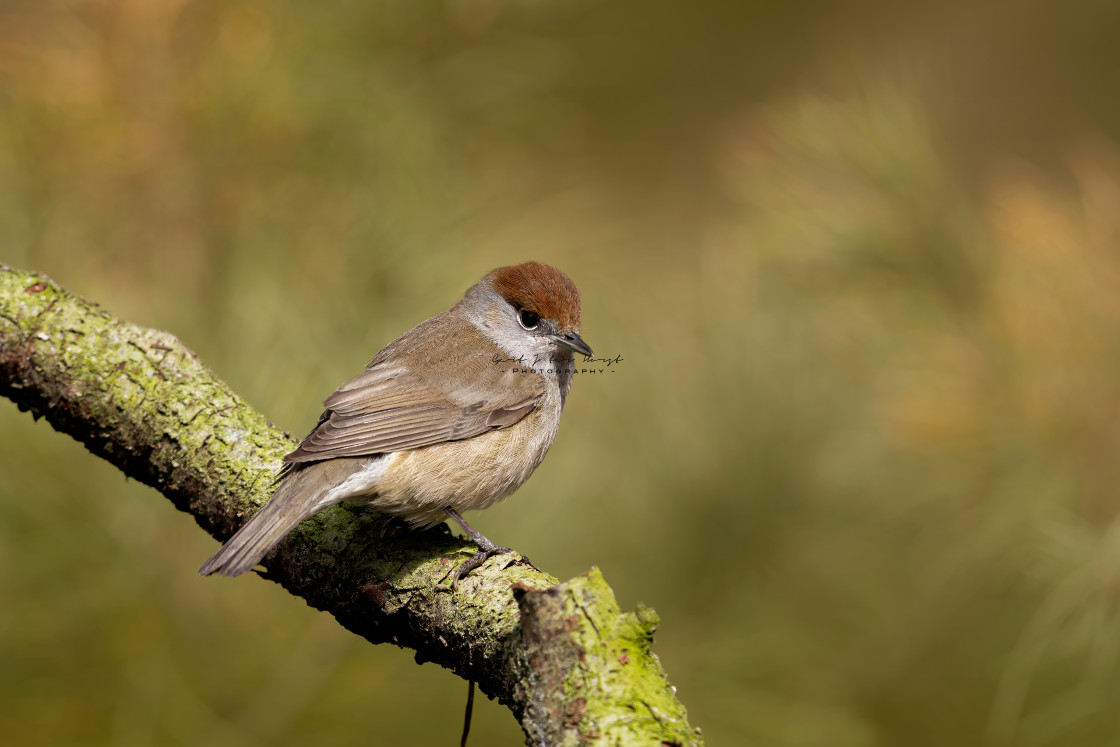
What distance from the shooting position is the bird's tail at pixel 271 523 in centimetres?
217

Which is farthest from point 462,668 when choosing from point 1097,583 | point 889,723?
point 889,723

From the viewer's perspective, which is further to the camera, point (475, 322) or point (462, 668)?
point (475, 322)

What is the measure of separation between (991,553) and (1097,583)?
0.40 meters

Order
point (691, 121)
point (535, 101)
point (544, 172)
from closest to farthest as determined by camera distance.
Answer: point (535, 101)
point (544, 172)
point (691, 121)

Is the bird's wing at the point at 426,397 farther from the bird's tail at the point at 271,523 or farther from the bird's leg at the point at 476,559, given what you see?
the bird's leg at the point at 476,559

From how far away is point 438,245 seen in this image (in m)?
3.40

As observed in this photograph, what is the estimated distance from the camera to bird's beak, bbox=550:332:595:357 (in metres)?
3.32

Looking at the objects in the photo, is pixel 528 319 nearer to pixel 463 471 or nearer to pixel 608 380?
pixel 608 380

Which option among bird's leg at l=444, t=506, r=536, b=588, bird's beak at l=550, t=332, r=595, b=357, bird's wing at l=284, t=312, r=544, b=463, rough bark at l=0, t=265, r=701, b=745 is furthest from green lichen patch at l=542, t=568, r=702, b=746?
bird's beak at l=550, t=332, r=595, b=357

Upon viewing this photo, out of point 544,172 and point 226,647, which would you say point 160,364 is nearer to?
point 226,647

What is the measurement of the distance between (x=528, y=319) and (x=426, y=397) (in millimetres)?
625

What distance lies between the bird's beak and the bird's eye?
0.09 meters

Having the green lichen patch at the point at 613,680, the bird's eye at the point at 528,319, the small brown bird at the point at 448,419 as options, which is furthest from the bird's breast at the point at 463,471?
the green lichen patch at the point at 613,680

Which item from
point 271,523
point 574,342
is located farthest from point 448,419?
point 271,523
